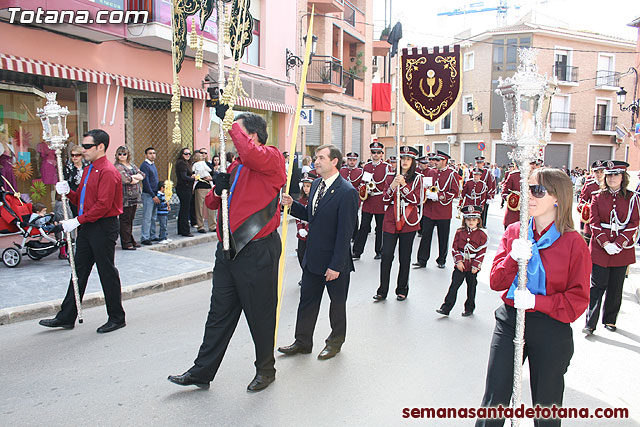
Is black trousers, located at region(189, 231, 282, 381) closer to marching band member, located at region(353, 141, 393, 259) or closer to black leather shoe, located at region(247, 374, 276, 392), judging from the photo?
black leather shoe, located at region(247, 374, 276, 392)

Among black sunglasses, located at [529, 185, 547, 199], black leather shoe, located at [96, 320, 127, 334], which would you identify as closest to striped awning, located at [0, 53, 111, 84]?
black leather shoe, located at [96, 320, 127, 334]

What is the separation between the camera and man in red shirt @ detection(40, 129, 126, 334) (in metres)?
5.43

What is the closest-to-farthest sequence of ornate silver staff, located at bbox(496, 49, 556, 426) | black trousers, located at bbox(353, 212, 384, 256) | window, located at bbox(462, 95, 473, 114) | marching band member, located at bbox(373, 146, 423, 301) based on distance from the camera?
ornate silver staff, located at bbox(496, 49, 556, 426)
marching band member, located at bbox(373, 146, 423, 301)
black trousers, located at bbox(353, 212, 384, 256)
window, located at bbox(462, 95, 473, 114)

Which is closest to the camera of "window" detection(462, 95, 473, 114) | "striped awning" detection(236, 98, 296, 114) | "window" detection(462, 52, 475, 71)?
"striped awning" detection(236, 98, 296, 114)

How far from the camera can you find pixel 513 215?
32.4 feet

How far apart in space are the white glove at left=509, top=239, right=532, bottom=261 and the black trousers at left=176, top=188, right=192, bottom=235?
9.55 metres

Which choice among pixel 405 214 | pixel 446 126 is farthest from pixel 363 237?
pixel 446 126

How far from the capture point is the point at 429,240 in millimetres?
9453

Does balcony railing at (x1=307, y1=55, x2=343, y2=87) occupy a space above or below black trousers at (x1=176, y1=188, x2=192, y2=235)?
above

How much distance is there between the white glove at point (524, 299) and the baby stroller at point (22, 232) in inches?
307

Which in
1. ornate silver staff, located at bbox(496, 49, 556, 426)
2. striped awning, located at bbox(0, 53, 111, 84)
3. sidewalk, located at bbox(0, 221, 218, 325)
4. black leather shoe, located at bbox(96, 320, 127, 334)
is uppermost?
striped awning, located at bbox(0, 53, 111, 84)

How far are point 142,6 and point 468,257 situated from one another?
9.64 meters

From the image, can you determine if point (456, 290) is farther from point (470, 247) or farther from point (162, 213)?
point (162, 213)

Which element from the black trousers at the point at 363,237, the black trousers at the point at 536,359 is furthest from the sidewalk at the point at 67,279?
the black trousers at the point at 536,359
